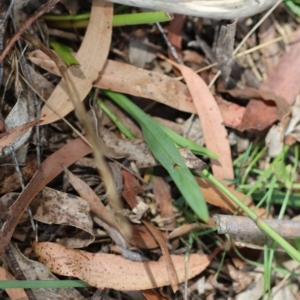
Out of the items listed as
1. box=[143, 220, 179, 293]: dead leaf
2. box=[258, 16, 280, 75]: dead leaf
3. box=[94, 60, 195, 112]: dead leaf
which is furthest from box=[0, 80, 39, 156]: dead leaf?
box=[258, 16, 280, 75]: dead leaf

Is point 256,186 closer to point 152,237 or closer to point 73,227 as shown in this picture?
point 152,237

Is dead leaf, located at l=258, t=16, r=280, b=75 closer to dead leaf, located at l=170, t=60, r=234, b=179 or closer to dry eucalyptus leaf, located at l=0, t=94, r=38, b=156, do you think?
dead leaf, located at l=170, t=60, r=234, b=179

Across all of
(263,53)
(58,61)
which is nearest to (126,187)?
(58,61)

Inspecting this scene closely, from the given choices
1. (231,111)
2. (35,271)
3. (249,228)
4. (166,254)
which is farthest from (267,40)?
(35,271)

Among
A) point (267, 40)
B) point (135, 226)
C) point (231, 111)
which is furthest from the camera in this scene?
point (267, 40)

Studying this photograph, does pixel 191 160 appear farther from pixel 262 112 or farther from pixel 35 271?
pixel 35 271

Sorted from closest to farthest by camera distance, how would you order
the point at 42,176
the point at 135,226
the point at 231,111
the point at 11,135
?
the point at 11,135 → the point at 42,176 → the point at 135,226 → the point at 231,111

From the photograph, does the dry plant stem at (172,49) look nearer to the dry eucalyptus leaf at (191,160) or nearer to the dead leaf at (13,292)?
the dry eucalyptus leaf at (191,160)

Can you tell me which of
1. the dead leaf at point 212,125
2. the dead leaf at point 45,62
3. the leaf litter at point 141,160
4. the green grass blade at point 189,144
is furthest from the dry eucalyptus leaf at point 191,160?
the dead leaf at point 45,62
